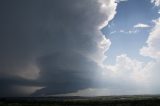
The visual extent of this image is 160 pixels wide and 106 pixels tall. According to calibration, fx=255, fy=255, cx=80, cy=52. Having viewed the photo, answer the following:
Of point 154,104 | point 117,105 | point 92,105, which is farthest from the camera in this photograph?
point 92,105

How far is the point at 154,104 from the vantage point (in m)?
107

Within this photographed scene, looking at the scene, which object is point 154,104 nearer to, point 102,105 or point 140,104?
point 140,104

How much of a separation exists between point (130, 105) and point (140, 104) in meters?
4.41

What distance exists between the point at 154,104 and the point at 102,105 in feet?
83.8

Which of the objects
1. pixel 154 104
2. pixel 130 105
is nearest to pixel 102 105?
pixel 130 105

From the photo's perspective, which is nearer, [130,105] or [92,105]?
[130,105]

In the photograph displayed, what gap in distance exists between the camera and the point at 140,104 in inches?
4459

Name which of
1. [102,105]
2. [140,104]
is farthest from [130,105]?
[102,105]

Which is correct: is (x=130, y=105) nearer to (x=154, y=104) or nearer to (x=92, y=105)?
(x=154, y=104)

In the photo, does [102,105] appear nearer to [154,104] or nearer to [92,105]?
[92,105]

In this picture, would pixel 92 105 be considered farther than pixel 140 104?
Yes

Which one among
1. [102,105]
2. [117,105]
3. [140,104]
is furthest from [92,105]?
[140,104]

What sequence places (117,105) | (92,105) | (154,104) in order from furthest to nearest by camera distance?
(92,105) < (117,105) < (154,104)

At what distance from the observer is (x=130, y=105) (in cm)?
11406
